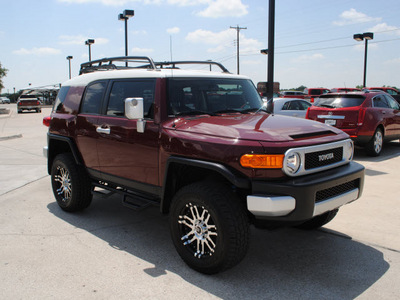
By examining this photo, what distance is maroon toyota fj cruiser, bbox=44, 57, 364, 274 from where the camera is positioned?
10.5 ft

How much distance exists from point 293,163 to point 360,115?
6.73 m

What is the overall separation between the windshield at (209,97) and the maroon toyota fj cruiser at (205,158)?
1 cm

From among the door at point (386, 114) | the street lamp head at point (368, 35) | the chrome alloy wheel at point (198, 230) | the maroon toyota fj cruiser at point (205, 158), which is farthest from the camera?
the street lamp head at point (368, 35)

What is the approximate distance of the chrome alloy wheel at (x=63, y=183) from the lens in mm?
5281

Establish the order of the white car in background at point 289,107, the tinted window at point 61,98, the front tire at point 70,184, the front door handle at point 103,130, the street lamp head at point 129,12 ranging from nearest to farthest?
the front door handle at point 103,130
the front tire at point 70,184
the tinted window at point 61,98
the white car in background at point 289,107
the street lamp head at point 129,12

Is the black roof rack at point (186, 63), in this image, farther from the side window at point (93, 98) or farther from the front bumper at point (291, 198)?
the front bumper at point (291, 198)

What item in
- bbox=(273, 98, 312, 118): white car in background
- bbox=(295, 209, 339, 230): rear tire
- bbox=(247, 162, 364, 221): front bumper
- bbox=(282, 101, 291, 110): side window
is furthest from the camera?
bbox=(282, 101, 291, 110): side window

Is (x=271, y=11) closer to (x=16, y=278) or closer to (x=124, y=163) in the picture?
(x=124, y=163)

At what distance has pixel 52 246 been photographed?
13.8ft

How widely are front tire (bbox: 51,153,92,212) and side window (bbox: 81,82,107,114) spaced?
76cm

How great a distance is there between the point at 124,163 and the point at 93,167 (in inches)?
29.7

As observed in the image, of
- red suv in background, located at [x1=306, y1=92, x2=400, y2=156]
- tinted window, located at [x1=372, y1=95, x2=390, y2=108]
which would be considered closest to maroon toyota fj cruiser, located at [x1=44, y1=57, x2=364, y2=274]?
red suv in background, located at [x1=306, y1=92, x2=400, y2=156]

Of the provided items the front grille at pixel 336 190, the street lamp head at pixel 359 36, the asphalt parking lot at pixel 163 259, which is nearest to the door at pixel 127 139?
the asphalt parking lot at pixel 163 259

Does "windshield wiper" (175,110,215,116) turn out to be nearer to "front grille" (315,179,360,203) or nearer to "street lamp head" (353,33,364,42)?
"front grille" (315,179,360,203)
